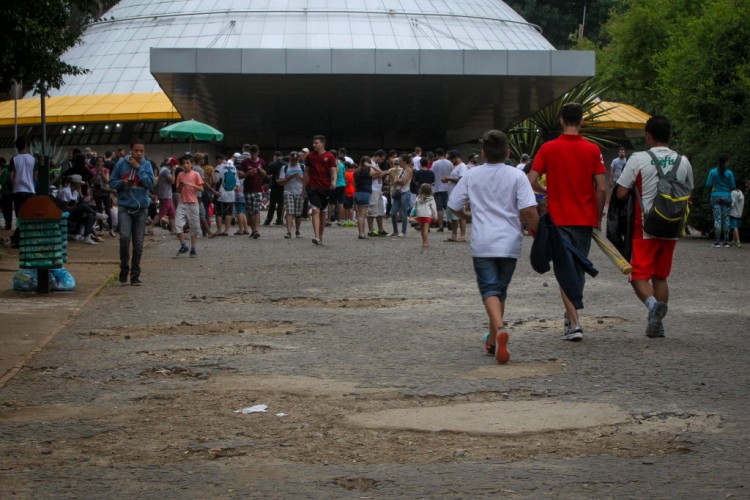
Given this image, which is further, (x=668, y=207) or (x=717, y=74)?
(x=717, y=74)

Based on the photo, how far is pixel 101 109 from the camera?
1955 inches

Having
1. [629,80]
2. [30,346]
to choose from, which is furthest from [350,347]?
[629,80]

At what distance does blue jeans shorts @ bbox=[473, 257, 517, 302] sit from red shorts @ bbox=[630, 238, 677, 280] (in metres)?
1.30

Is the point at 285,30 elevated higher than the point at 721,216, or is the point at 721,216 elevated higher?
the point at 285,30

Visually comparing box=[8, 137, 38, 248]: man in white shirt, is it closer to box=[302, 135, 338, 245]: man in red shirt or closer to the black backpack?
box=[302, 135, 338, 245]: man in red shirt

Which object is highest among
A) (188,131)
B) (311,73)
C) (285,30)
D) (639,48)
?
(285,30)

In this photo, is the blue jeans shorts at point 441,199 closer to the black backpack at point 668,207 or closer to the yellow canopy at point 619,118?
the black backpack at point 668,207

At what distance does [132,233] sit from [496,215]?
253 inches

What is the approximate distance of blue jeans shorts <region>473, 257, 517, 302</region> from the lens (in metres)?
8.50

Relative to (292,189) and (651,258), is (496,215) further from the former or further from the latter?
(292,189)

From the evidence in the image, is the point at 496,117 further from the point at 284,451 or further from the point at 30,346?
the point at 284,451

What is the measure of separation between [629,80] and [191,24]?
18.3 m

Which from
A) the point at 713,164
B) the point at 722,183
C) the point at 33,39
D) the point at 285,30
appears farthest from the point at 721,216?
the point at 285,30

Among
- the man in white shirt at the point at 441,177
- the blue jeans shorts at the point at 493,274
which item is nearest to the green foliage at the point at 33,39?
the man in white shirt at the point at 441,177
